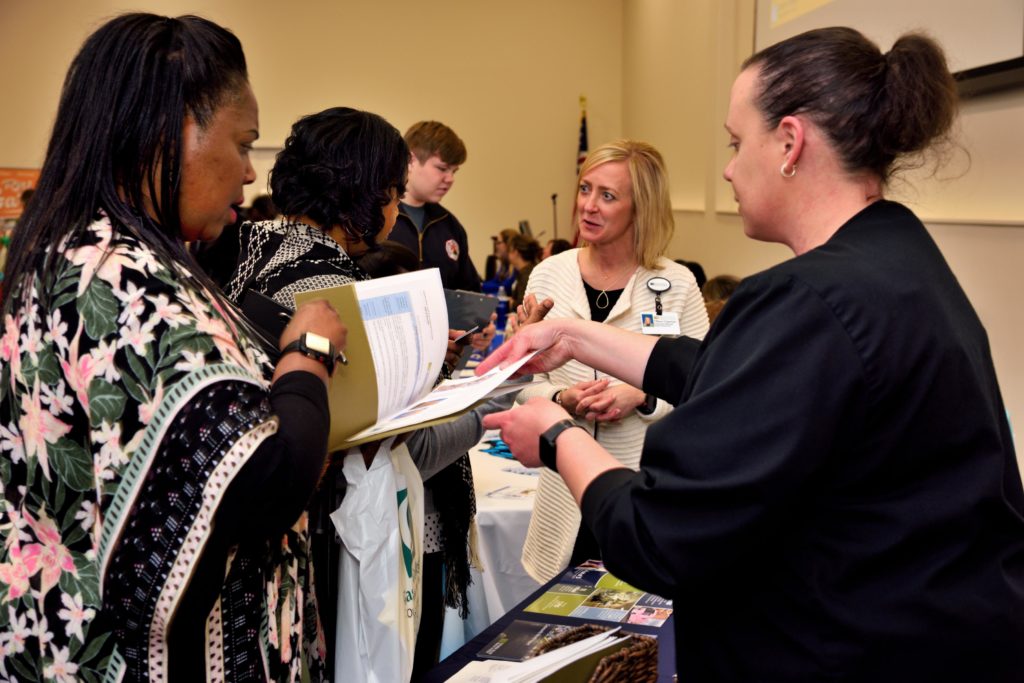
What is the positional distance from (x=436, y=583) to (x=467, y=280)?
10.8 ft

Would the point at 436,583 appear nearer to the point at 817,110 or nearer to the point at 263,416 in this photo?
the point at 263,416

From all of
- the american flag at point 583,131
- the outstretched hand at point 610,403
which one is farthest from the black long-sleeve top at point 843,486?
the american flag at point 583,131

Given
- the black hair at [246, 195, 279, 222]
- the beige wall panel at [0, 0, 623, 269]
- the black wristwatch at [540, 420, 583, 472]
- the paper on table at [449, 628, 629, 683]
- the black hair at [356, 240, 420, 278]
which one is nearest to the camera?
the black wristwatch at [540, 420, 583, 472]

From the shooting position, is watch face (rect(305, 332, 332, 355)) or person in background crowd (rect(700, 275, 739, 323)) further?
person in background crowd (rect(700, 275, 739, 323))

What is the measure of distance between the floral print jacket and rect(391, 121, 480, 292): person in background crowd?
3544 millimetres

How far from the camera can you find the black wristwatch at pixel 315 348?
1156 mm

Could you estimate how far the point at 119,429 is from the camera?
101 cm

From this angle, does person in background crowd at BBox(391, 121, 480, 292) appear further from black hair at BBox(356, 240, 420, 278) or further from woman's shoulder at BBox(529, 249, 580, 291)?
black hair at BBox(356, 240, 420, 278)

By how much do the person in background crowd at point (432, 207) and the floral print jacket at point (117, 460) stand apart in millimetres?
3544

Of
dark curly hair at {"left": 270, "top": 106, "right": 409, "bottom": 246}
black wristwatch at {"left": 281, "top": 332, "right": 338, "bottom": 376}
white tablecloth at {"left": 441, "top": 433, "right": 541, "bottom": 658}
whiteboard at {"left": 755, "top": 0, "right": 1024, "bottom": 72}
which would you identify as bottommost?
white tablecloth at {"left": 441, "top": 433, "right": 541, "bottom": 658}

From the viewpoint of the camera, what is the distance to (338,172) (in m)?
1.78

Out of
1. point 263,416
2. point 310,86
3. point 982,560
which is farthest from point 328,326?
point 310,86

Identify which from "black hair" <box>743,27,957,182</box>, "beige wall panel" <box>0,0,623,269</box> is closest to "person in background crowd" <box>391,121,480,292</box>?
"black hair" <box>743,27,957,182</box>

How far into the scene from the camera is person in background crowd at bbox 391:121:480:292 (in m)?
4.74
